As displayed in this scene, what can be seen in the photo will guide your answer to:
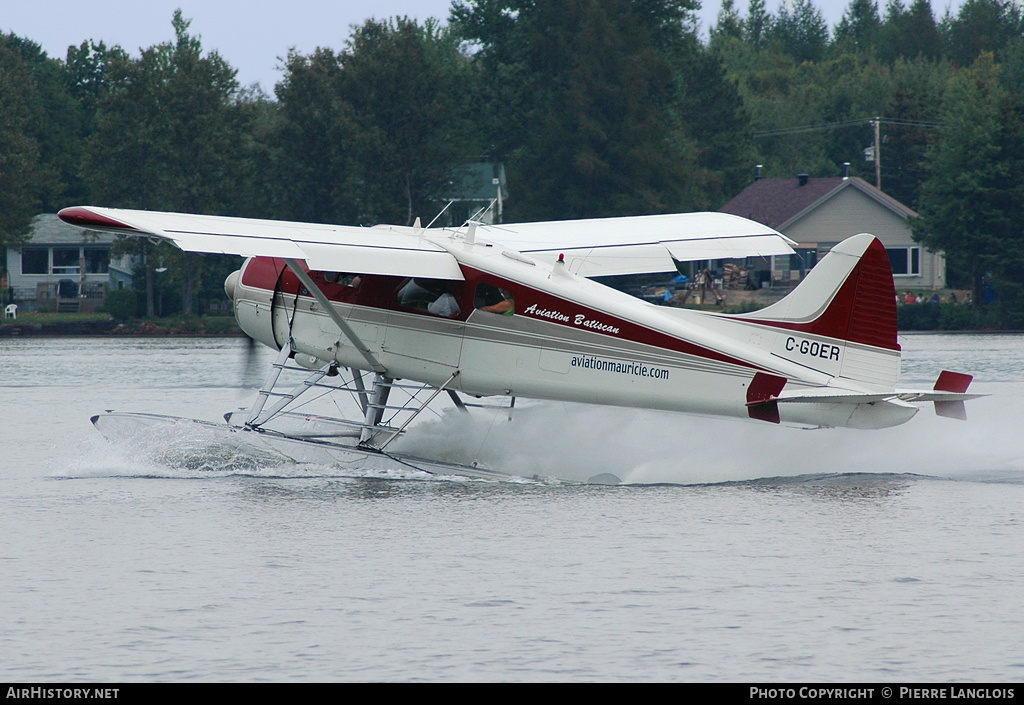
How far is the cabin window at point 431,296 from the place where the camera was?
12398 millimetres

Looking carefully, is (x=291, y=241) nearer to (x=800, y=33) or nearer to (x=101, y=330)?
(x=101, y=330)

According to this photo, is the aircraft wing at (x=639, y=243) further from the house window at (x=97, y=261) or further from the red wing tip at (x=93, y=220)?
the house window at (x=97, y=261)

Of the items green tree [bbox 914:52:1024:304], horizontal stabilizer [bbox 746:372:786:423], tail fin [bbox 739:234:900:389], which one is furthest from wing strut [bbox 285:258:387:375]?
green tree [bbox 914:52:1024:304]

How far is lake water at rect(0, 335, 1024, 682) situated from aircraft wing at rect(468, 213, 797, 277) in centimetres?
171

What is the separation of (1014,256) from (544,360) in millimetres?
37304

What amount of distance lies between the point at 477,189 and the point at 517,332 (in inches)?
1887

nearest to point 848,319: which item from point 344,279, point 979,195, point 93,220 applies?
point 344,279

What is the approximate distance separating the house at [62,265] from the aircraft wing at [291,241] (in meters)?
42.5

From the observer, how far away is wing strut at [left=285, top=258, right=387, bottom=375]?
12.3 m

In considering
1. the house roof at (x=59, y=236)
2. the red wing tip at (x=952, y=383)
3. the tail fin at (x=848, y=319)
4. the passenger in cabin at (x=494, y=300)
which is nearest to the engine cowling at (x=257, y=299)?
the passenger in cabin at (x=494, y=300)

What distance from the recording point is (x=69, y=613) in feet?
26.0

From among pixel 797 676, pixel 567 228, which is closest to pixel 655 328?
pixel 567 228

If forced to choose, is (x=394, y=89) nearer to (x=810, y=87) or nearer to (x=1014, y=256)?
(x=1014, y=256)
